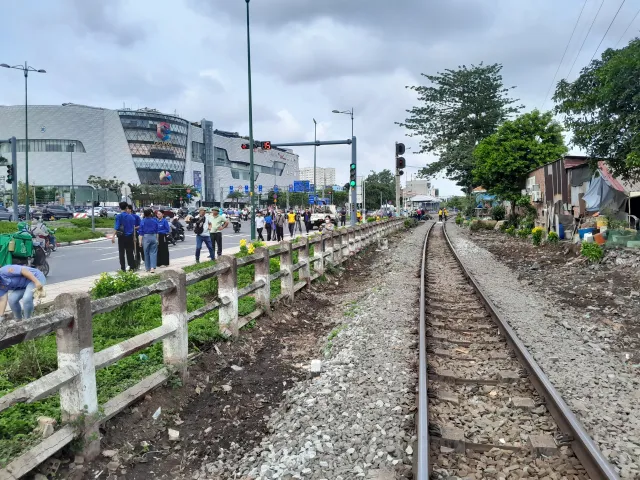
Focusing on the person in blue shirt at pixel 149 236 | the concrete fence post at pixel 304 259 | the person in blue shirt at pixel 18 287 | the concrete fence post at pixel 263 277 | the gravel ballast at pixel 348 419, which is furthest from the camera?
the person in blue shirt at pixel 149 236

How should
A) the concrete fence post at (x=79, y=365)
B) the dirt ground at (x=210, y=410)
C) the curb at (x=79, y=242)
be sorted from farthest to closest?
the curb at (x=79, y=242) → the dirt ground at (x=210, y=410) → the concrete fence post at (x=79, y=365)

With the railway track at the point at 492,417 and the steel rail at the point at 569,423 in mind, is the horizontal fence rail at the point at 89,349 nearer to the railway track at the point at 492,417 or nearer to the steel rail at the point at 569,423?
the railway track at the point at 492,417

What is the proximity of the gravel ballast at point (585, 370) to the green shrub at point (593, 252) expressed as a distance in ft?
13.2

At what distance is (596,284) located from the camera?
11742 mm

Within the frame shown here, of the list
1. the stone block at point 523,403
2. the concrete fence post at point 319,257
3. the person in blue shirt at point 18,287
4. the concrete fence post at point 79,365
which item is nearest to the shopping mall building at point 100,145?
the concrete fence post at point 319,257

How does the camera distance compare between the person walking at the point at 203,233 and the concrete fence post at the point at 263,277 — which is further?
the person walking at the point at 203,233

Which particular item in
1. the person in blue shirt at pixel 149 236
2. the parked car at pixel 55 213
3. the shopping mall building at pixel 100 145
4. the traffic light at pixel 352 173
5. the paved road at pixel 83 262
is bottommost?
the paved road at pixel 83 262

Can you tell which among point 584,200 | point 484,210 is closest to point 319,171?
point 484,210

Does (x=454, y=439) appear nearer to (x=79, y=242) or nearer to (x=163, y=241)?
(x=163, y=241)

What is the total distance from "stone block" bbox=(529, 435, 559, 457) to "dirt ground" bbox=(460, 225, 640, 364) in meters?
2.89

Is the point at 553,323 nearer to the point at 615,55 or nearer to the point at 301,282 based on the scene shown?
the point at 301,282

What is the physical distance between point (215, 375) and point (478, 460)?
294 cm

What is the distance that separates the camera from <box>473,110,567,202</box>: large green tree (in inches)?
1336

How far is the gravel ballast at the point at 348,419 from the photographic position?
3748mm
